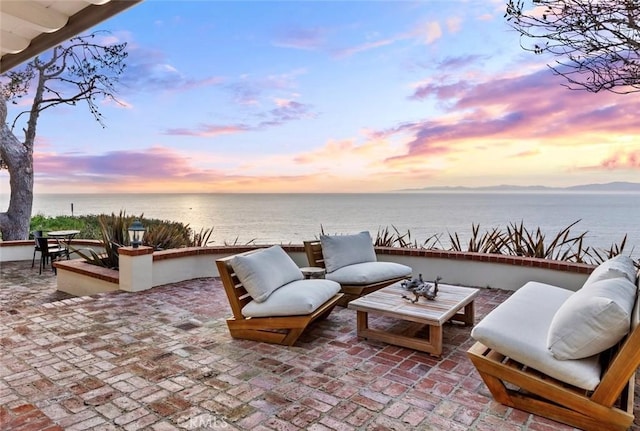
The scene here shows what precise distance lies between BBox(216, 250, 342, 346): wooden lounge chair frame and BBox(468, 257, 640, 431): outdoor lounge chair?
4.46ft

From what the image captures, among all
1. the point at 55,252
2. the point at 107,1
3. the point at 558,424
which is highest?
the point at 107,1

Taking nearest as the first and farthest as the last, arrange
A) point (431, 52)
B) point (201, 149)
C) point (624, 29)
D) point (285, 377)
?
point (285, 377) < point (624, 29) < point (431, 52) < point (201, 149)

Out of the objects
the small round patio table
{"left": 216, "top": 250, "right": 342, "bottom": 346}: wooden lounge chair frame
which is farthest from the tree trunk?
{"left": 216, "top": 250, "right": 342, "bottom": 346}: wooden lounge chair frame

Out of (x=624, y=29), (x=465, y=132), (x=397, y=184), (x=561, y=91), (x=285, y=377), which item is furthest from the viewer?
(x=397, y=184)

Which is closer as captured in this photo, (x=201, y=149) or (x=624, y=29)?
(x=624, y=29)

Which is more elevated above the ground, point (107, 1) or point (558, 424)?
point (107, 1)

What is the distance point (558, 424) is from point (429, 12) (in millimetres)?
6803

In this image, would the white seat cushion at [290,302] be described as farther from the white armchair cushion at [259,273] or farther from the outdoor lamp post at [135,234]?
the outdoor lamp post at [135,234]

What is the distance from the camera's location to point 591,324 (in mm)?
1974

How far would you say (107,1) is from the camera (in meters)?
1.89

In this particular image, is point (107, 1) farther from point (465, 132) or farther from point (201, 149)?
point (201, 149)

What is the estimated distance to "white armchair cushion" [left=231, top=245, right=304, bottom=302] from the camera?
3.19 meters

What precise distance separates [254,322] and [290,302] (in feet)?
1.26

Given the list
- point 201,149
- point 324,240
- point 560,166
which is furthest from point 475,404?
point 201,149
